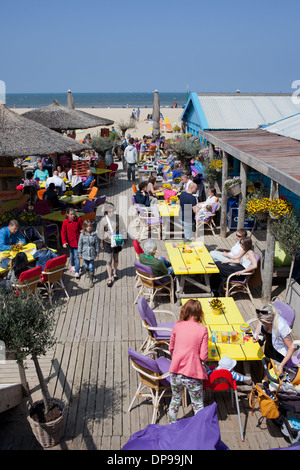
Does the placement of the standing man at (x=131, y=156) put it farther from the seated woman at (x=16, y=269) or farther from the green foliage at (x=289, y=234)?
the green foliage at (x=289, y=234)

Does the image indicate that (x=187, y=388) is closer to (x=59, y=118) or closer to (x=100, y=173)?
(x=100, y=173)

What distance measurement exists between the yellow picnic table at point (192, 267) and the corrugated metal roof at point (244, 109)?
8110mm

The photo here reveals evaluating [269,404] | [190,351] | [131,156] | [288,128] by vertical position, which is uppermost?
[288,128]

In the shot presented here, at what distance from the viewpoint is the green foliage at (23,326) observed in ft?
12.4

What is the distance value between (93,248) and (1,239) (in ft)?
5.46

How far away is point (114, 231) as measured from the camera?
748 centimetres

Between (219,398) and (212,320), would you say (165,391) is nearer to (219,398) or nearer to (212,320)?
(219,398)

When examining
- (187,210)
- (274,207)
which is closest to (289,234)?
(274,207)

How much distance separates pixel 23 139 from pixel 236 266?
568 centimetres

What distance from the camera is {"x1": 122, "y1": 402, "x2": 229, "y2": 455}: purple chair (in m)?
3.00

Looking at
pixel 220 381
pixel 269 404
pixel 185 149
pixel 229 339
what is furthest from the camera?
pixel 185 149

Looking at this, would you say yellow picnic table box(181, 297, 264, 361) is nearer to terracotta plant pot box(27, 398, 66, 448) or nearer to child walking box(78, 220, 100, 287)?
terracotta plant pot box(27, 398, 66, 448)

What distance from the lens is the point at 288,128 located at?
1028cm

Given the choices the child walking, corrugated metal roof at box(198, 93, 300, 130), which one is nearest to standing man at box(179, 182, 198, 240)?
the child walking
